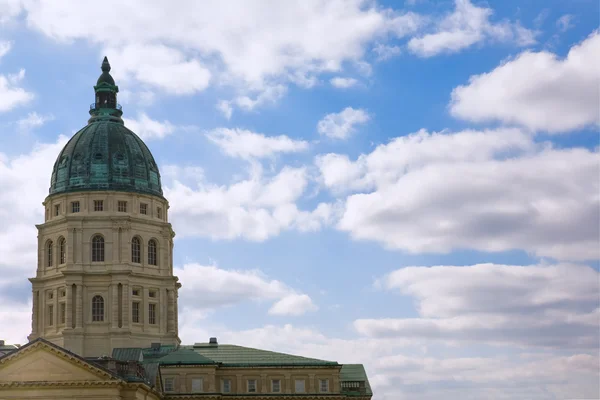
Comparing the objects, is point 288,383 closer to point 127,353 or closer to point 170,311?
point 127,353

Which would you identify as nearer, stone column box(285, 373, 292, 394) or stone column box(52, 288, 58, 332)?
stone column box(285, 373, 292, 394)

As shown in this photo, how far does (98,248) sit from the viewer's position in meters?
132

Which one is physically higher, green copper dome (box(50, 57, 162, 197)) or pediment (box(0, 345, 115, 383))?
green copper dome (box(50, 57, 162, 197))

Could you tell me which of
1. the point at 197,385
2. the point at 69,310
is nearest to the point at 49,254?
the point at 69,310

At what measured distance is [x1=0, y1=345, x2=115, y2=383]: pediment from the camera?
98.5 metres

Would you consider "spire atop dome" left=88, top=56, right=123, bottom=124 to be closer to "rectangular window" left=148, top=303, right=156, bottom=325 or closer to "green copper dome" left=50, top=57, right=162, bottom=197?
"green copper dome" left=50, top=57, right=162, bottom=197

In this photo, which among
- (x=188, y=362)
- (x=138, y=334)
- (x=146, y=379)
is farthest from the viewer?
(x=138, y=334)

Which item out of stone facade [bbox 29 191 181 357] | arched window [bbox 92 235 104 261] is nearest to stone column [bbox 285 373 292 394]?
stone facade [bbox 29 191 181 357]

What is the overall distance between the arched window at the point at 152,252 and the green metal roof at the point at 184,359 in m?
14.0

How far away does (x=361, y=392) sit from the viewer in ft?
419

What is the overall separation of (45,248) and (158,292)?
1402cm

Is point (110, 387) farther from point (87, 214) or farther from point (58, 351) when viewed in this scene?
point (87, 214)

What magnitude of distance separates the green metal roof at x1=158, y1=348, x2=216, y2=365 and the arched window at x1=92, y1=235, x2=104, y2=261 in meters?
15.4

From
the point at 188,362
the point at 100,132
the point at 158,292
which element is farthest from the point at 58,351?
the point at 100,132
